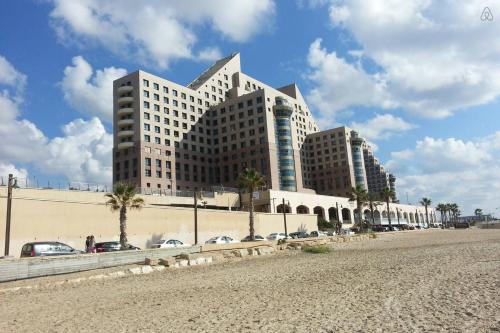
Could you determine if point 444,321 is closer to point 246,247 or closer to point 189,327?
point 189,327

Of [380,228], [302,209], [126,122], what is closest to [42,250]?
[302,209]

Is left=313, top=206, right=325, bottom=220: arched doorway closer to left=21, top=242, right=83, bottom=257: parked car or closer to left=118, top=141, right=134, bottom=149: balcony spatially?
left=118, top=141, right=134, bottom=149: balcony

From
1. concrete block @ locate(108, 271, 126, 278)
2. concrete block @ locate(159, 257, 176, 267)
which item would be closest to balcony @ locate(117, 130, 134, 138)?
concrete block @ locate(159, 257, 176, 267)

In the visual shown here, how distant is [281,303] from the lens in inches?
497

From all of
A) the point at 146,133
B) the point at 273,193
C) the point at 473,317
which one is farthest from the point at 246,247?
the point at 146,133

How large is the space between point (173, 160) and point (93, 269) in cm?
8068

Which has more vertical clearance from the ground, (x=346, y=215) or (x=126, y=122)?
(x=126, y=122)

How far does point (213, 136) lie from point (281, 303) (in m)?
108

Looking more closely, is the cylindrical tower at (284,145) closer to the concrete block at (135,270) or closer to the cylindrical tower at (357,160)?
the cylindrical tower at (357,160)

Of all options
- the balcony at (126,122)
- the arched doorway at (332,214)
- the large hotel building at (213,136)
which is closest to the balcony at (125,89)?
the large hotel building at (213,136)

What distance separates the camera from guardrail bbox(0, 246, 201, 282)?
19.3 meters

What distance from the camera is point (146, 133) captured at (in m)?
98.6

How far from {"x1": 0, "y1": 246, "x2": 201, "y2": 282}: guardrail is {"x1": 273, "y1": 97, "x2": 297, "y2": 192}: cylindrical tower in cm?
7985

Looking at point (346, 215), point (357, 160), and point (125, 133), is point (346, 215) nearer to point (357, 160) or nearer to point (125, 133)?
point (357, 160)
